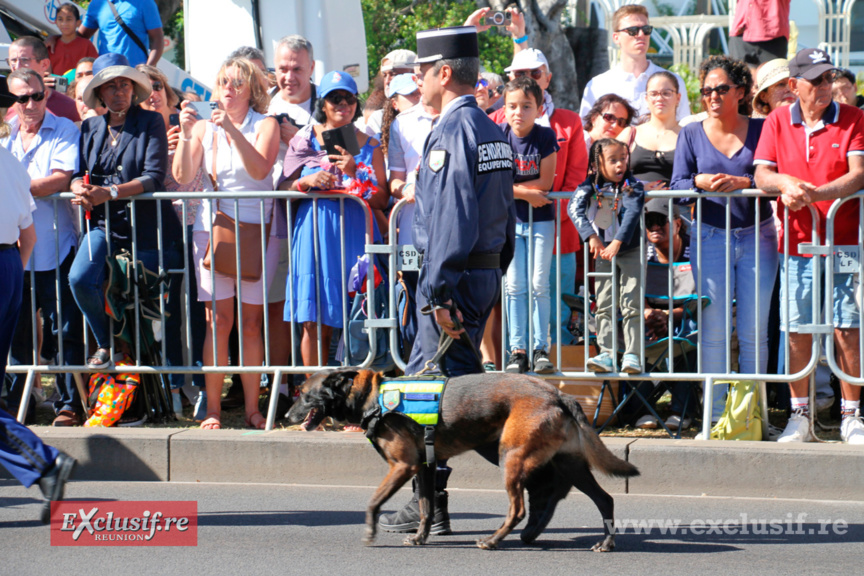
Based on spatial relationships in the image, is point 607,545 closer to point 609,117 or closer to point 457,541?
point 457,541

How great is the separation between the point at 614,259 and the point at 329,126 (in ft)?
7.18

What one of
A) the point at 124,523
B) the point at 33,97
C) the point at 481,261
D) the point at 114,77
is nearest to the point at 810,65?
Answer: the point at 481,261

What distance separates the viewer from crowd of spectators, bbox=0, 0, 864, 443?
6.73m

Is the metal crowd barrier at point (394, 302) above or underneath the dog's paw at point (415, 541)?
above

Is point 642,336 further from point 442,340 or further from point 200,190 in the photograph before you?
point 200,190

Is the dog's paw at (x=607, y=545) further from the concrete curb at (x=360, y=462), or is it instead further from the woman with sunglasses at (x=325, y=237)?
the woman with sunglasses at (x=325, y=237)

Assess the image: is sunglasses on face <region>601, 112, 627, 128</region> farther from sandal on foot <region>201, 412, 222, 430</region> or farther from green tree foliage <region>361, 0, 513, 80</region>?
green tree foliage <region>361, 0, 513, 80</region>

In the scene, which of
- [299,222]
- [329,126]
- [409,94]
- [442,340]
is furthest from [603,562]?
[409,94]

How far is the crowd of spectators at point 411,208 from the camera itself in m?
6.73

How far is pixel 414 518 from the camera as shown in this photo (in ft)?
17.9

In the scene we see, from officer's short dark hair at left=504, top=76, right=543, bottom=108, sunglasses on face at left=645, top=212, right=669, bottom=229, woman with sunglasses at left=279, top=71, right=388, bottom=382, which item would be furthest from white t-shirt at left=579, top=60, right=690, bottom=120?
woman with sunglasses at left=279, top=71, right=388, bottom=382

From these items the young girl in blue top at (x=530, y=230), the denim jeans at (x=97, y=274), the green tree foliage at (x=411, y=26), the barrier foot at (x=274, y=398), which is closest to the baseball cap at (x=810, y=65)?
the young girl in blue top at (x=530, y=230)

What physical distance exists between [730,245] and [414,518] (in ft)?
9.23

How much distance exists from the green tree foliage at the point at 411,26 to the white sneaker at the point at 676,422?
41.9 ft
